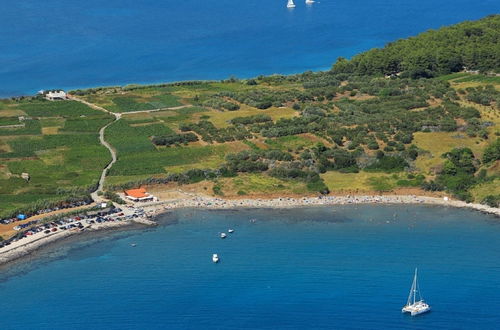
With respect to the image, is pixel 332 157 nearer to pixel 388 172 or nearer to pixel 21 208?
pixel 388 172

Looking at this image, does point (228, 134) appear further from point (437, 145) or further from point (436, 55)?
point (436, 55)

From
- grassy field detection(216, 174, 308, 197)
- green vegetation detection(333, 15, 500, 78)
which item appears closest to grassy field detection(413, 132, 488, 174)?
grassy field detection(216, 174, 308, 197)

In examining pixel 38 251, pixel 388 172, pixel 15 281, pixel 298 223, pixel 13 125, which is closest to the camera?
pixel 15 281

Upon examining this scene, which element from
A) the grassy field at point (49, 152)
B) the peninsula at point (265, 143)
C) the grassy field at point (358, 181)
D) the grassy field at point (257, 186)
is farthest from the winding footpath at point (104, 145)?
the grassy field at point (358, 181)

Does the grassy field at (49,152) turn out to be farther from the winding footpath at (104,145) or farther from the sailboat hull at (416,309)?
the sailboat hull at (416,309)

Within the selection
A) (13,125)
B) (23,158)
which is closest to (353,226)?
(23,158)

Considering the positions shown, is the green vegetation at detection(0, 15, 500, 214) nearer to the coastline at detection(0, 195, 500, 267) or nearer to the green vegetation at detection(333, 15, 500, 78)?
the green vegetation at detection(333, 15, 500, 78)
